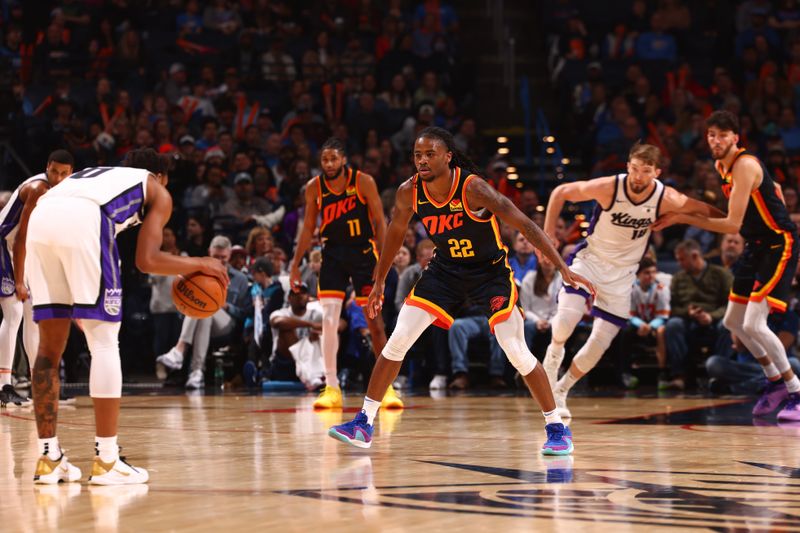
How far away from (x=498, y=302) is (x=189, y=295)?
174cm

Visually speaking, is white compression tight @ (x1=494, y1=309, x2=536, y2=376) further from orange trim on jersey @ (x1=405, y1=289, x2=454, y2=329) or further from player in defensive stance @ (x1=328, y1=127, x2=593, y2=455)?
orange trim on jersey @ (x1=405, y1=289, x2=454, y2=329)

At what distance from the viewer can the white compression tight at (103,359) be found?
5.07m

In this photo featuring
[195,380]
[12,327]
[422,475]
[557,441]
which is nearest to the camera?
[422,475]

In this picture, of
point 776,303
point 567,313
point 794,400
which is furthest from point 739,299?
point 567,313

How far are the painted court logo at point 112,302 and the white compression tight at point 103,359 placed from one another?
0.05m

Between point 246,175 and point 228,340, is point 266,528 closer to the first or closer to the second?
point 228,340

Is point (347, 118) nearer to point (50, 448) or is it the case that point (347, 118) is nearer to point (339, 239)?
point (339, 239)

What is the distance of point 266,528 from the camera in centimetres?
412

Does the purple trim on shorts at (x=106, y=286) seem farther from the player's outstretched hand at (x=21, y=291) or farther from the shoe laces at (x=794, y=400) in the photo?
the shoe laces at (x=794, y=400)

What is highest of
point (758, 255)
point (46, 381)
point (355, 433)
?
point (758, 255)

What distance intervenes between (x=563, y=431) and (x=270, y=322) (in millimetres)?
5868

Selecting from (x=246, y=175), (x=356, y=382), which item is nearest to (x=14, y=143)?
(x=246, y=175)

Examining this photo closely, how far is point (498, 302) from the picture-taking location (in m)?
6.30

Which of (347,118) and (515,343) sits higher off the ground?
(347,118)
